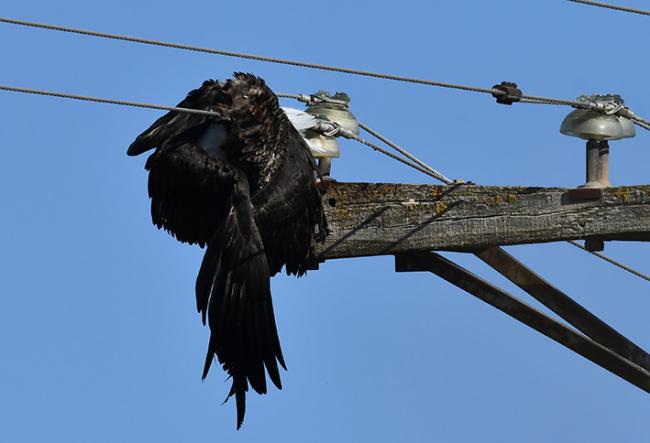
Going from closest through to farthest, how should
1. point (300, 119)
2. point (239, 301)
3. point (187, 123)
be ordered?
1. point (239, 301)
2. point (187, 123)
3. point (300, 119)

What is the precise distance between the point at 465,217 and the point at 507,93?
645mm

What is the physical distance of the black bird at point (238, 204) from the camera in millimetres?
9656

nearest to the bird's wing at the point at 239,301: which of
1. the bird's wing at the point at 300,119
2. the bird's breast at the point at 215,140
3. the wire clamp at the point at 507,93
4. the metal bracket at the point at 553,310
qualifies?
the bird's breast at the point at 215,140

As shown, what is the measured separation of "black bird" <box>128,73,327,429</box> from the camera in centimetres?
966

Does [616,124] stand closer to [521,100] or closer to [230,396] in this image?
[521,100]

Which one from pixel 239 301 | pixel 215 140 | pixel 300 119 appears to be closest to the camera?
pixel 239 301

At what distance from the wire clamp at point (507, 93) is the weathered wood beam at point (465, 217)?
1.41 ft

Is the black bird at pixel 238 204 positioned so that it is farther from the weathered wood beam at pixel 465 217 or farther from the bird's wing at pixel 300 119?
the bird's wing at pixel 300 119

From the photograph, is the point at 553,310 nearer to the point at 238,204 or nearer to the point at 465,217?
the point at 465,217

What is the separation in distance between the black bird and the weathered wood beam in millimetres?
194

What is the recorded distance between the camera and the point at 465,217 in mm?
10117

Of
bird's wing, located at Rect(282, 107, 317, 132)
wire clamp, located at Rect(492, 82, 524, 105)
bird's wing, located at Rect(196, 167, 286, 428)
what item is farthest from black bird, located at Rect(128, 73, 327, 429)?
wire clamp, located at Rect(492, 82, 524, 105)

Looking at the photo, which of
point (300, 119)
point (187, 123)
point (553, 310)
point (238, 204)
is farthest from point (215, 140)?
point (553, 310)

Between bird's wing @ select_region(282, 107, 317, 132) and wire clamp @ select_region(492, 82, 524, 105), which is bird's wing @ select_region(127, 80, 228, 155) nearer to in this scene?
bird's wing @ select_region(282, 107, 317, 132)
